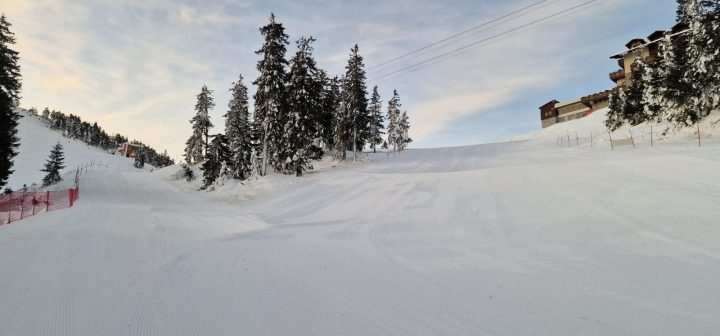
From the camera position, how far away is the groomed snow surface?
4785mm

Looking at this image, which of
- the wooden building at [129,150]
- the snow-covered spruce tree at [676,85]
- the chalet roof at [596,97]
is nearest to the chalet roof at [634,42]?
the chalet roof at [596,97]

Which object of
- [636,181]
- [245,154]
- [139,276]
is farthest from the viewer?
[245,154]

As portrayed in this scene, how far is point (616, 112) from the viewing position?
3922cm

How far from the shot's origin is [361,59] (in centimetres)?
4331

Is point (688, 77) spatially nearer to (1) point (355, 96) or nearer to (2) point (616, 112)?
(2) point (616, 112)

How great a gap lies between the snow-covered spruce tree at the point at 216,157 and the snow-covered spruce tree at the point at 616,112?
4152 centimetres

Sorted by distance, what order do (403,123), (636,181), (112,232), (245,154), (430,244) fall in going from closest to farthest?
(430,244) → (112,232) → (636,181) → (245,154) → (403,123)

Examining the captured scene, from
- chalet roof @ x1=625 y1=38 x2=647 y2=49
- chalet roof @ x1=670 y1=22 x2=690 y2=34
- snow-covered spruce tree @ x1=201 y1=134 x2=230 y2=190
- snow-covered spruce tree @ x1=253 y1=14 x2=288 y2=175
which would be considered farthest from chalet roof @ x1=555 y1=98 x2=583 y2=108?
snow-covered spruce tree @ x1=201 y1=134 x2=230 y2=190

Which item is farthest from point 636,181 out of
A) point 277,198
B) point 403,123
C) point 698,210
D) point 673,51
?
point 403,123

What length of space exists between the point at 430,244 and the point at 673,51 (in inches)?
1370

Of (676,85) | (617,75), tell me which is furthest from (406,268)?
(617,75)

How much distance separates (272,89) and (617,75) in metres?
55.0

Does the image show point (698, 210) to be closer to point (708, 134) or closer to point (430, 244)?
point (430, 244)

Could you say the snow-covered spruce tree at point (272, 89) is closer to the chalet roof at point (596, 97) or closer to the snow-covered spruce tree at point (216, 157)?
the snow-covered spruce tree at point (216, 157)
